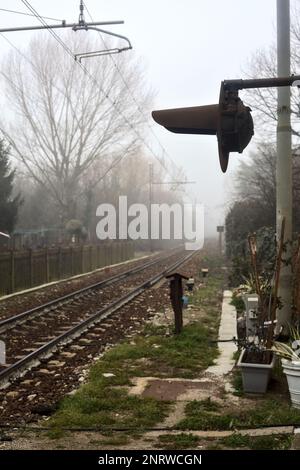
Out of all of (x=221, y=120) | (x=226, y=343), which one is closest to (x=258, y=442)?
(x=221, y=120)

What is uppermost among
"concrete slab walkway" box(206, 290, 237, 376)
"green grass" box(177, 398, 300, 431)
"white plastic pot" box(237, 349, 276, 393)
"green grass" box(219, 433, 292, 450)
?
"white plastic pot" box(237, 349, 276, 393)

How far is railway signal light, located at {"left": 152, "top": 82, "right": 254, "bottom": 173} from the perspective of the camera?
3371 mm

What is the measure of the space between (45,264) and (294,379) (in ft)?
58.1

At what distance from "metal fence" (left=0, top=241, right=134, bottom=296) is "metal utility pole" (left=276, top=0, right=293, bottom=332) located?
39.8 feet

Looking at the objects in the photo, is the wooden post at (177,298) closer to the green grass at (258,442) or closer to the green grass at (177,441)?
the green grass at (177,441)

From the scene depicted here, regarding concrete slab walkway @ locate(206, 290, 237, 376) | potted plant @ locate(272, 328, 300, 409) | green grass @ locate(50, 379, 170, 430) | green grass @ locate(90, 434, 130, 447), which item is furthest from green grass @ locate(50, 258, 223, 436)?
potted plant @ locate(272, 328, 300, 409)

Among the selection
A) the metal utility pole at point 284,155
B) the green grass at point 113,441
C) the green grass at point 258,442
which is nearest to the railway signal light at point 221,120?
the green grass at point 258,442

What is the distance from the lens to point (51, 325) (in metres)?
12.6

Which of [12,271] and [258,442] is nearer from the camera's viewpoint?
[258,442]

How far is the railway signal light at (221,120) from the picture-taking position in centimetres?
337

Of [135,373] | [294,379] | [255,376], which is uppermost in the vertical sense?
[294,379]

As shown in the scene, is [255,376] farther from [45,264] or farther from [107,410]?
[45,264]

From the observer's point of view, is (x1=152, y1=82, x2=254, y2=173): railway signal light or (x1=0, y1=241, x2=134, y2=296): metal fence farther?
(x1=0, y1=241, x2=134, y2=296): metal fence

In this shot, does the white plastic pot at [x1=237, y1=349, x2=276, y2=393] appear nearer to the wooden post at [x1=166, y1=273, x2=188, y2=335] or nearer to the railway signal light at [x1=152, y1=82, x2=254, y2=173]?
the railway signal light at [x1=152, y1=82, x2=254, y2=173]
